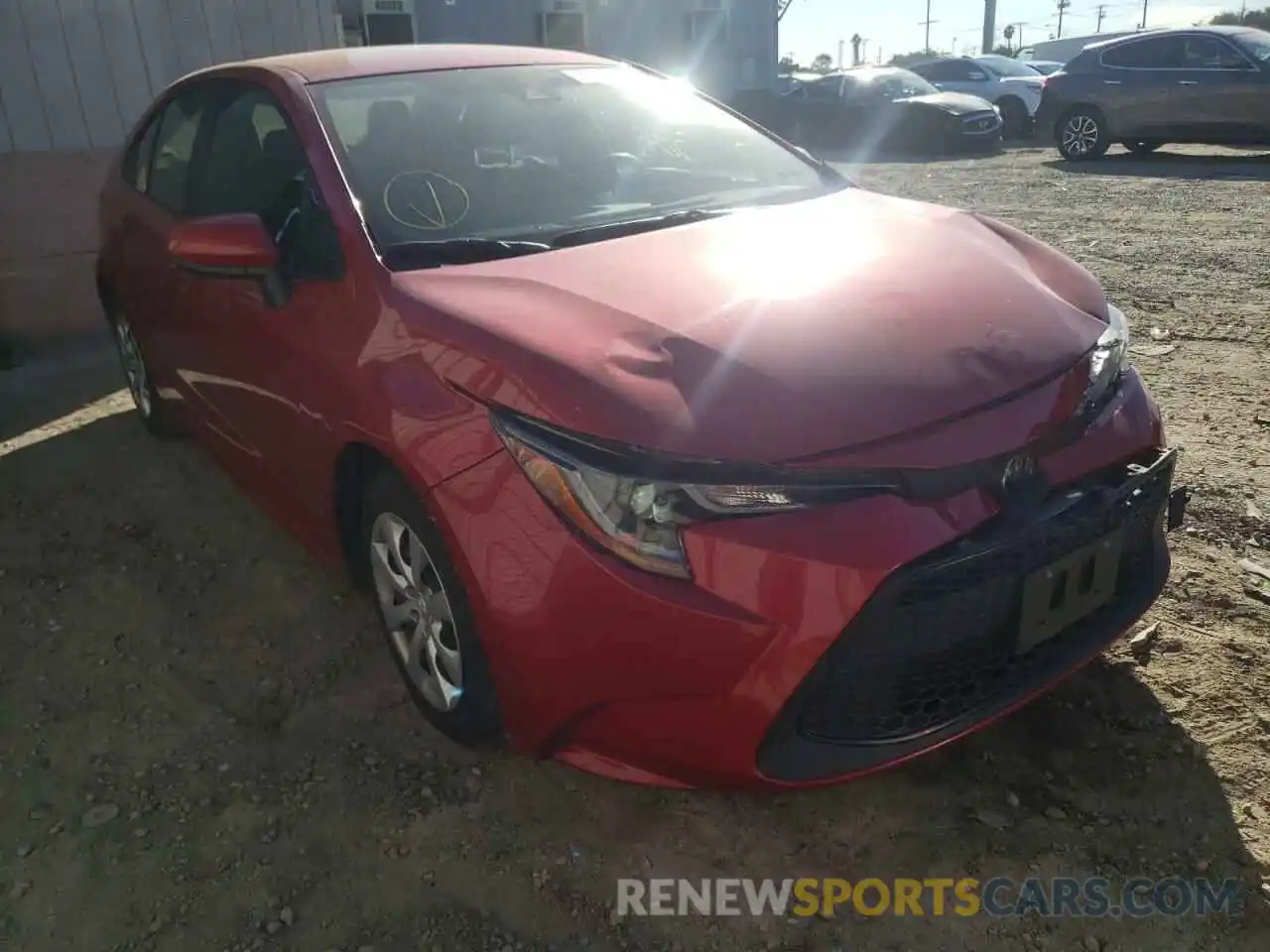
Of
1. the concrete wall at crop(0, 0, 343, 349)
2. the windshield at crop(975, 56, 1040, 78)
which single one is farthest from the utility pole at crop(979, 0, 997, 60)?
the concrete wall at crop(0, 0, 343, 349)

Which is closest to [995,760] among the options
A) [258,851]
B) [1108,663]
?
[1108,663]

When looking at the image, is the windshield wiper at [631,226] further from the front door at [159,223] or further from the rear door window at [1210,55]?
the rear door window at [1210,55]

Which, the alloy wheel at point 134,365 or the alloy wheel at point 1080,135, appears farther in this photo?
the alloy wheel at point 1080,135

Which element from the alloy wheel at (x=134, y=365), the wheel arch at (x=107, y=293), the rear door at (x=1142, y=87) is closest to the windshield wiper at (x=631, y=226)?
the alloy wheel at (x=134, y=365)

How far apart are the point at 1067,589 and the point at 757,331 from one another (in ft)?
2.53

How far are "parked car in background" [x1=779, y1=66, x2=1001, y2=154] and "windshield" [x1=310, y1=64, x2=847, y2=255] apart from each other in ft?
41.0

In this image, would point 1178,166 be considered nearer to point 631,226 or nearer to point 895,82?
point 895,82

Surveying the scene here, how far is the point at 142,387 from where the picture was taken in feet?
14.2

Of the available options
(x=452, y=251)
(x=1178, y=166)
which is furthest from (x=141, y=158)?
(x=1178, y=166)

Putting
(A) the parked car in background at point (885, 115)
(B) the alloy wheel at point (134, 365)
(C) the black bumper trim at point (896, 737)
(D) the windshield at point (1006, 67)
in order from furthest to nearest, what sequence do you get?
(D) the windshield at point (1006, 67)
(A) the parked car in background at point (885, 115)
(B) the alloy wheel at point (134, 365)
(C) the black bumper trim at point (896, 737)

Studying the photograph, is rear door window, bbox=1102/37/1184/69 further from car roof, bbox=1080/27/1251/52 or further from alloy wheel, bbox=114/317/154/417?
alloy wheel, bbox=114/317/154/417

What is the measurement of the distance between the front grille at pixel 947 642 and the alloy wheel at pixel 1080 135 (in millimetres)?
11721

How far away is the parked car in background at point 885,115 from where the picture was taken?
1435 centimetres

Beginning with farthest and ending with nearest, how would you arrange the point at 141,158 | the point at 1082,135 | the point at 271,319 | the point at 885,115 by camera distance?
1. the point at 885,115
2. the point at 1082,135
3. the point at 141,158
4. the point at 271,319
